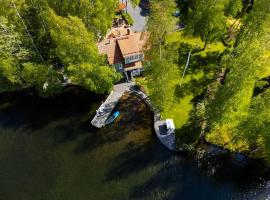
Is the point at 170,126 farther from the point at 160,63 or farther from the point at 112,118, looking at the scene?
the point at 160,63

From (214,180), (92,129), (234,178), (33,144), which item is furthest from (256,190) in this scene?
(33,144)

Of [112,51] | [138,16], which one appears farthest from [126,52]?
[138,16]

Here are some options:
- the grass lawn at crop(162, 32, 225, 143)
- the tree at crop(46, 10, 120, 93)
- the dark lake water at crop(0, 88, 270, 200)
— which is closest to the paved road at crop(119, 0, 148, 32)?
the grass lawn at crop(162, 32, 225, 143)

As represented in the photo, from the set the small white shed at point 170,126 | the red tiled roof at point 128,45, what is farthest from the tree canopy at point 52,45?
the small white shed at point 170,126

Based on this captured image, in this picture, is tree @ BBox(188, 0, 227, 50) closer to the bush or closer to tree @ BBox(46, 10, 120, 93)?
the bush

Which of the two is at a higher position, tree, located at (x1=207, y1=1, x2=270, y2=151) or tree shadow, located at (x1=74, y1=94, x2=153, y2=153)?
tree, located at (x1=207, y1=1, x2=270, y2=151)

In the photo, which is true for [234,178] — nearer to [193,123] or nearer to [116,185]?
[193,123]
